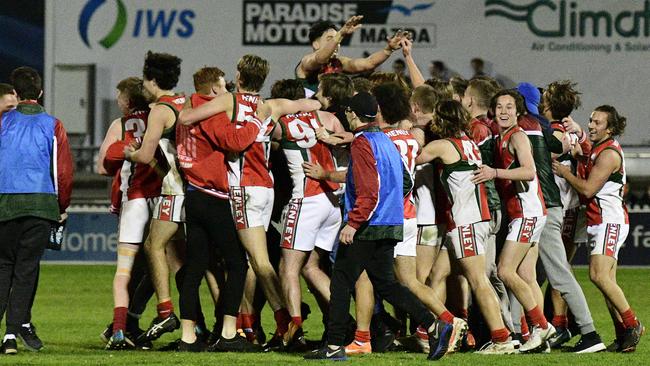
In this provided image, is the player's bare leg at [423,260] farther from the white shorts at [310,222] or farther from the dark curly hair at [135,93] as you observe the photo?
the dark curly hair at [135,93]

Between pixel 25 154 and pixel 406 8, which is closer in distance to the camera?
pixel 25 154

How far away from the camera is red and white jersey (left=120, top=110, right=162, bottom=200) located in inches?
412

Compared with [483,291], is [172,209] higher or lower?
higher

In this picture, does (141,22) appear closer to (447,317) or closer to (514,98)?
(514,98)

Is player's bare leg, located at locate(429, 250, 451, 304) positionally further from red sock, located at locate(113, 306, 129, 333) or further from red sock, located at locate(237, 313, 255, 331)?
red sock, located at locate(113, 306, 129, 333)

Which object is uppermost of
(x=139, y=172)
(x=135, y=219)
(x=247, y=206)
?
(x=139, y=172)

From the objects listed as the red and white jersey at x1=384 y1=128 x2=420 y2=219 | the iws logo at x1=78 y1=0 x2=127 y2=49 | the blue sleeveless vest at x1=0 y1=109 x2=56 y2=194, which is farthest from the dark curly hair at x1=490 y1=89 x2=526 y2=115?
the iws logo at x1=78 y1=0 x2=127 y2=49

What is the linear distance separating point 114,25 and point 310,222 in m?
14.2

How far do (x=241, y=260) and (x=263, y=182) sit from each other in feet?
1.97

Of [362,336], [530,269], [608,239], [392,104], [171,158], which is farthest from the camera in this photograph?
[608,239]

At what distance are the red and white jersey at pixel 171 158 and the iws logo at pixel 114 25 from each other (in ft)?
45.1

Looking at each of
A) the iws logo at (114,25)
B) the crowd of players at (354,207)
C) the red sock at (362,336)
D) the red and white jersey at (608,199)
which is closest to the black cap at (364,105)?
the crowd of players at (354,207)

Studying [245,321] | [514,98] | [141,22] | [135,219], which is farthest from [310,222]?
[141,22]

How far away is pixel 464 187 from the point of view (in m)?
10.1
